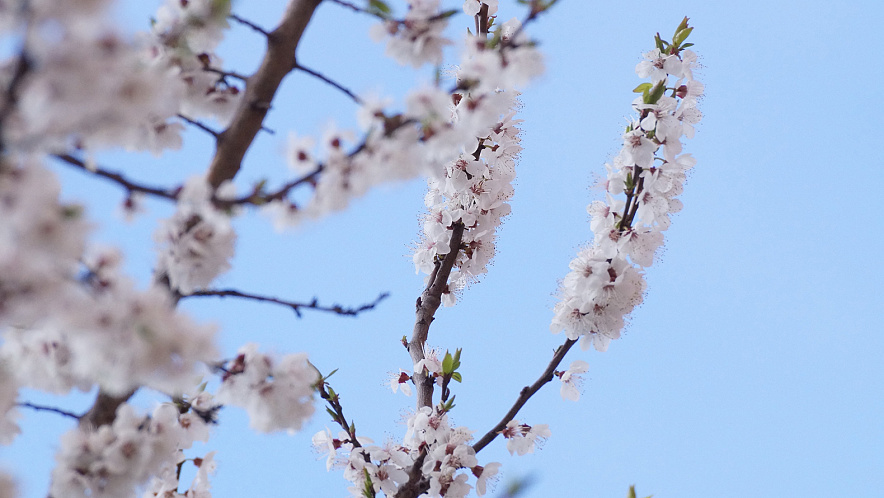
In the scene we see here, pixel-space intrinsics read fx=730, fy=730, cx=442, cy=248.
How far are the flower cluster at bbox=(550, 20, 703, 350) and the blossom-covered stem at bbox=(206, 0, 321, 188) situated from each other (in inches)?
43.1

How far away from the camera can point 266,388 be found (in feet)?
4.67

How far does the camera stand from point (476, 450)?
218 centimetres

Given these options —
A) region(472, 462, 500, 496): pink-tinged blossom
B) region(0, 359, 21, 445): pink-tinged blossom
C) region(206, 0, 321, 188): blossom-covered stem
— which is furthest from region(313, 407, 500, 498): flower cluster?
region(206, 0, 321, 188): blossom-covered stem

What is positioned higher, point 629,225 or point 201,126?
point 629,225

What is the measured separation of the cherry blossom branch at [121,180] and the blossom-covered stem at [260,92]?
0.29 metres

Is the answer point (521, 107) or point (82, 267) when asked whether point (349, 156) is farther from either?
point (521, 107)

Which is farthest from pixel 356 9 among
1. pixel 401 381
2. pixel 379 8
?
pixel 401 381

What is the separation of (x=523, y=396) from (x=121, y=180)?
146cm

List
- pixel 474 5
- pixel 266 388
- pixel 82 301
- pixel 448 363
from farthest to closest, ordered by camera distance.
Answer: pixel 474 5, pixel 448 363, pixel 266 388, pixel 82 301

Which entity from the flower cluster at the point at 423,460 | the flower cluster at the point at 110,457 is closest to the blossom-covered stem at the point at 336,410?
the flower cluster at the point at 423,460

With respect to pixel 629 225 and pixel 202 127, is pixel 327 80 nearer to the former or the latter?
pixel 202 127

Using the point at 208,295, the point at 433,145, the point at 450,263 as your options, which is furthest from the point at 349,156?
the point at 450,263

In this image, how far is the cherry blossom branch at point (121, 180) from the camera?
994 mm

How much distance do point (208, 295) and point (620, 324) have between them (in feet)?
4.11
